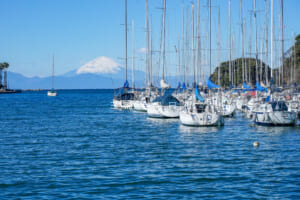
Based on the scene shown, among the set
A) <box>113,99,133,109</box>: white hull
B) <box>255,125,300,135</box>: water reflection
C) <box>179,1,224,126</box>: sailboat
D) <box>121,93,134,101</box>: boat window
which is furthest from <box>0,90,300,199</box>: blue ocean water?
<box>121,93,134,101</box>: boat window

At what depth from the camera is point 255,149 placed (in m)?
26.6

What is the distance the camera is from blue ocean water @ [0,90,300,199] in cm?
1714

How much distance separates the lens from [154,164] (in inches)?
872

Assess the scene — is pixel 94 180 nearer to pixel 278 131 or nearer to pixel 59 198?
pixel 59 198

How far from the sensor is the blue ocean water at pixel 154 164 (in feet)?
56.2

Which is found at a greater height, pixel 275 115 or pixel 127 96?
pixel 127 96

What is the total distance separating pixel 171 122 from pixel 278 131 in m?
12.1

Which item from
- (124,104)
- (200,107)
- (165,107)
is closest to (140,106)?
(124,104)

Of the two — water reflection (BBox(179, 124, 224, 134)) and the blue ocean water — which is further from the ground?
water reflection (BBox(179, 124, 224, 134))

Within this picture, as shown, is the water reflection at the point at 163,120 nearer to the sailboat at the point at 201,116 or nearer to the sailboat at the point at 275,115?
the sailboat at the point at 201,116

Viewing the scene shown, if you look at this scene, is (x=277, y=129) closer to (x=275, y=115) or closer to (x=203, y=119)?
(x=275, y=115)

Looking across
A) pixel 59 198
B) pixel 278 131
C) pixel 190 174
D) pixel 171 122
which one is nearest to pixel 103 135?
pixel 171 122

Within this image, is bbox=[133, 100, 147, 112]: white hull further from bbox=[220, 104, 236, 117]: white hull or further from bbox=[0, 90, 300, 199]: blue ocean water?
bbox=[0, 90, 300, 199]: blue ocean water

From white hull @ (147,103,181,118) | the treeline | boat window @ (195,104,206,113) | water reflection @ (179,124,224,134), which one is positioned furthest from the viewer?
the treeline
